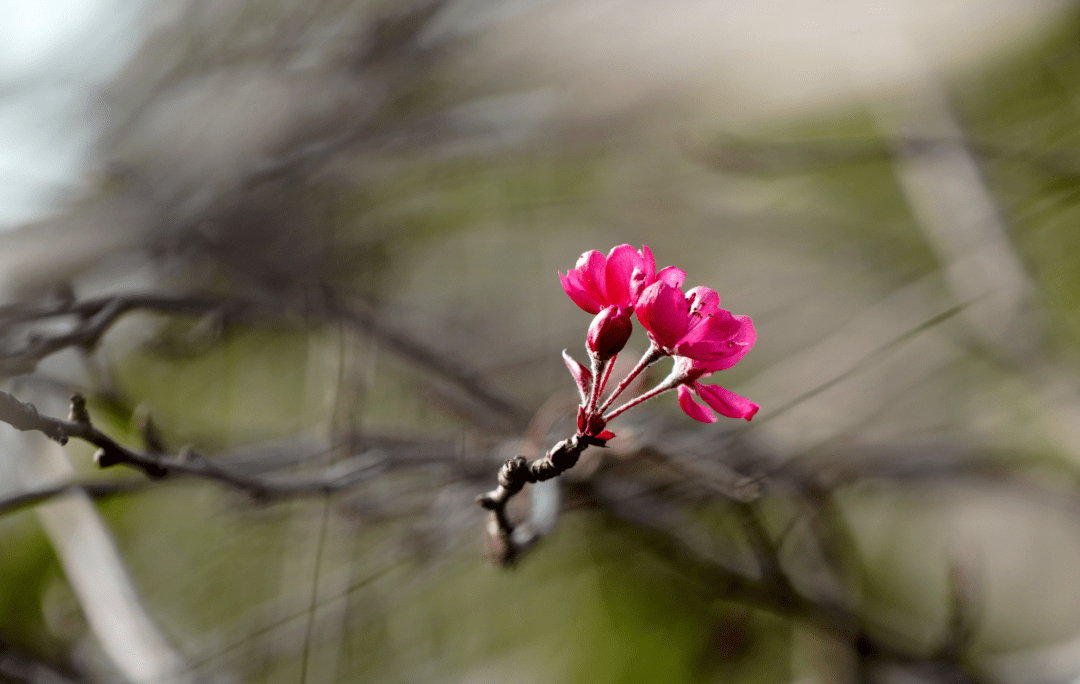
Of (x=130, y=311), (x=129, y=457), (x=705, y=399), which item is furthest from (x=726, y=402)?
(x=130, y=311)

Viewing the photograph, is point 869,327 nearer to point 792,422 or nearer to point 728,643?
point 792,422

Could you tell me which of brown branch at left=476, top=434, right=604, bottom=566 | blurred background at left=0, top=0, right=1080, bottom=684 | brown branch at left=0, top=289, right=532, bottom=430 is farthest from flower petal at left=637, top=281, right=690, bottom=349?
brown branch at left=0, top=289, right=532, bottom=430

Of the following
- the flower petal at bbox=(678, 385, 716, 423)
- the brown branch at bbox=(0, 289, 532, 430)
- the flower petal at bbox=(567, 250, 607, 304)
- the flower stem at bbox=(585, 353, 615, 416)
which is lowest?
the flower petal at bbox=(678, 385, 716, 423)

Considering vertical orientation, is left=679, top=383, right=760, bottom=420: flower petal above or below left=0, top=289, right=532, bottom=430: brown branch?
below

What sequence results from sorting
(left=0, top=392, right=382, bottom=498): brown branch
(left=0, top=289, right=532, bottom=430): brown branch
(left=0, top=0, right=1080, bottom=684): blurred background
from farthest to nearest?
1. (left=0, top=0, right=1080, bottom=684): blurred background
2. (left=0, top=289, right=532, bottom=430): brown branch
3. (left=0, top=392, right=382, bottom=498): brown branch

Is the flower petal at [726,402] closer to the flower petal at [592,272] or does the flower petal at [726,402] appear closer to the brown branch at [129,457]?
the flower petal at [592,272]

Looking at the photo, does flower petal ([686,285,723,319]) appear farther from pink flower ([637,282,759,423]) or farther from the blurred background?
the blurred background

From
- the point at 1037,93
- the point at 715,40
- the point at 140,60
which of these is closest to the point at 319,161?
the point at 140,60
